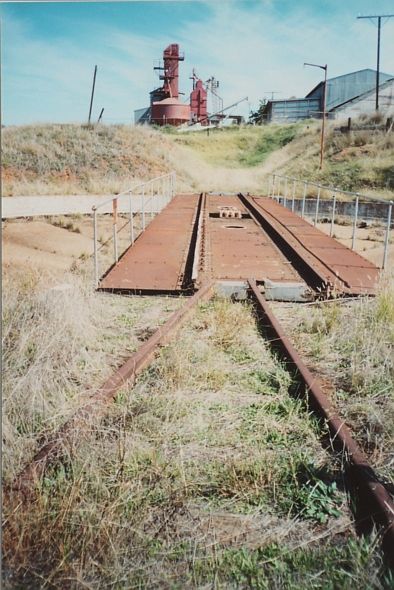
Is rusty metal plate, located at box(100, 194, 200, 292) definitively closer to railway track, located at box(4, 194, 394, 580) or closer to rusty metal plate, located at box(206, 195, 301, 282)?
railway track, located at box(4, 194, 394, 580)

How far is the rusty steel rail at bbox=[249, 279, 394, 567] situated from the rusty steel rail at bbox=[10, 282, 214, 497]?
1187mm

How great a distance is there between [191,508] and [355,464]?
0.90m

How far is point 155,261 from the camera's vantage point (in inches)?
324

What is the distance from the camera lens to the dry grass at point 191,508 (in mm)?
2035

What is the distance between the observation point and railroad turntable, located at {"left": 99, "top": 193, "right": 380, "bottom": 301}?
6.83 metres

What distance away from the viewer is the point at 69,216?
1830 cm

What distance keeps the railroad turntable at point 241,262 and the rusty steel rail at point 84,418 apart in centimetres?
234

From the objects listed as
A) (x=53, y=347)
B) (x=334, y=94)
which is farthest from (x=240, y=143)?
(x=53, y=347)

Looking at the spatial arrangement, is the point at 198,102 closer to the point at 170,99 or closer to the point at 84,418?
the point at 170,99

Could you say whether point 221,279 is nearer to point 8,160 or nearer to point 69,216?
point 69,216

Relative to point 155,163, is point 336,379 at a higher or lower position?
lower

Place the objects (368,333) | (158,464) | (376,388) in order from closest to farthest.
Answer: (158,464)
(376,388)
(368,333)

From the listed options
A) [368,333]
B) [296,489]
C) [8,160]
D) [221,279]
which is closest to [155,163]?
[8,160]

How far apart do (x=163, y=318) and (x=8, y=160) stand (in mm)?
26125
